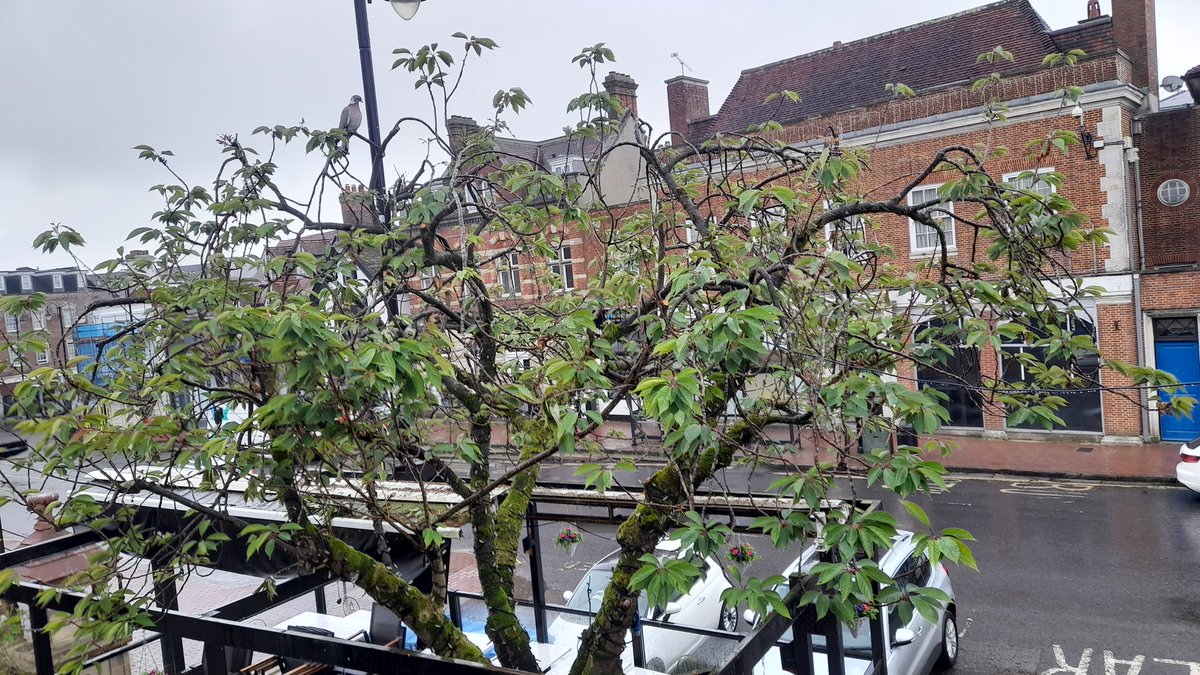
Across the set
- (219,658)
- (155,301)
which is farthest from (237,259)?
(219,658)

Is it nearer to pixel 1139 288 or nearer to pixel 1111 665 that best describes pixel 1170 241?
pixel 1139 288

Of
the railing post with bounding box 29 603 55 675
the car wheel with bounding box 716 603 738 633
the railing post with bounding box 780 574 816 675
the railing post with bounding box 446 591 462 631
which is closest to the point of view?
the railing post with bounding box 780 574 816 675

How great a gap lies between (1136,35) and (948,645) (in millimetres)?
16831

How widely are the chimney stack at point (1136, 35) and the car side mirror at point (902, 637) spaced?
658 inches

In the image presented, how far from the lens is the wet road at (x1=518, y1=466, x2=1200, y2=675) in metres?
9.09

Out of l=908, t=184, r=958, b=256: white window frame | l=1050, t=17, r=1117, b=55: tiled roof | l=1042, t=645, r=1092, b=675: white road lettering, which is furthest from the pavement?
l=1050, t=17, r=1117, b=55: tiled roof

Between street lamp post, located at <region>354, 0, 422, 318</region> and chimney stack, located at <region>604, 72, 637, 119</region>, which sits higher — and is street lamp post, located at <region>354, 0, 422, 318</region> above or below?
below

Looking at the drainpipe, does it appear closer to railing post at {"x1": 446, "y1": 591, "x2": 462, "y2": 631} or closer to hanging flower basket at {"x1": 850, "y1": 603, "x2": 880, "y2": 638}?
hanging flower basket at {"x1": 850, "y1": 603, "x2": 880, "y2": 638}

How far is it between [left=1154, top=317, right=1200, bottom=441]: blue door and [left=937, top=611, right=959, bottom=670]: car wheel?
1224 cm

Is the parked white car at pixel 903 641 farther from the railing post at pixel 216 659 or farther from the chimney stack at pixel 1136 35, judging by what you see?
the chimney stack at pixel 1136 35

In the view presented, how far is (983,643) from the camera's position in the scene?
9609 mm

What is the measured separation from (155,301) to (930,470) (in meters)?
4.01

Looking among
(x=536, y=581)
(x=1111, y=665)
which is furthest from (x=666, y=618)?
(x=1111, y=665)

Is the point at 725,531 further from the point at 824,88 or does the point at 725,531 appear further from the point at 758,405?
the point at 824,88
